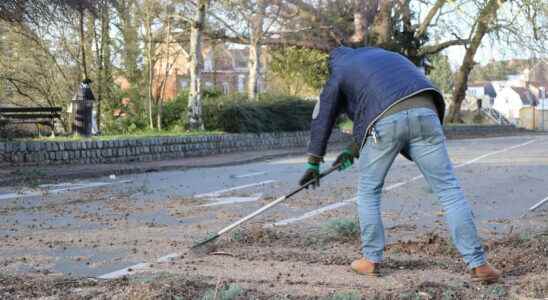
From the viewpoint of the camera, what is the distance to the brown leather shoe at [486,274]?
513 cm

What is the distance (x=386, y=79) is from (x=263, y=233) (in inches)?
90.1

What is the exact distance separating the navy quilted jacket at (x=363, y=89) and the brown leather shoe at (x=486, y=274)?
1.14 meters

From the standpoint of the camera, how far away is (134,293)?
454 cm

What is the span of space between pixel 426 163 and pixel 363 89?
648 millimetres

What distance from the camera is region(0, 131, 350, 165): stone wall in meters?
17.2

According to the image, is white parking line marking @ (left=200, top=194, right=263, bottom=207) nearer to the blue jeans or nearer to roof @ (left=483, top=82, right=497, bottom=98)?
the blue jeans

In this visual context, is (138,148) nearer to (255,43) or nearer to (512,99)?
(255,43)

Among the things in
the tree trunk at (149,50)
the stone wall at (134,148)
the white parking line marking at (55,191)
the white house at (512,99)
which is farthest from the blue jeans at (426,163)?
the white house at (512,99)

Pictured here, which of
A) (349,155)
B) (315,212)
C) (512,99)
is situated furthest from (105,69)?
(512,99)

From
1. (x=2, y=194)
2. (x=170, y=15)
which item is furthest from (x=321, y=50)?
(x=2, y=194)

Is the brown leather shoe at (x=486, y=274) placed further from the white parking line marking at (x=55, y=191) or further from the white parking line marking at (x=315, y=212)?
the white parking line marking at (x=55, y=191)

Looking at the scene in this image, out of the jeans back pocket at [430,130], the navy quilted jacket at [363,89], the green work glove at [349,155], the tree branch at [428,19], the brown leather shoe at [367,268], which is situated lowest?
the brown leather shoe at [367,268]

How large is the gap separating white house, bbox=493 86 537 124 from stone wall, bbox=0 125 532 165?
101 m

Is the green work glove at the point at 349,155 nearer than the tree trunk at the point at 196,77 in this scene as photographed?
Yes
